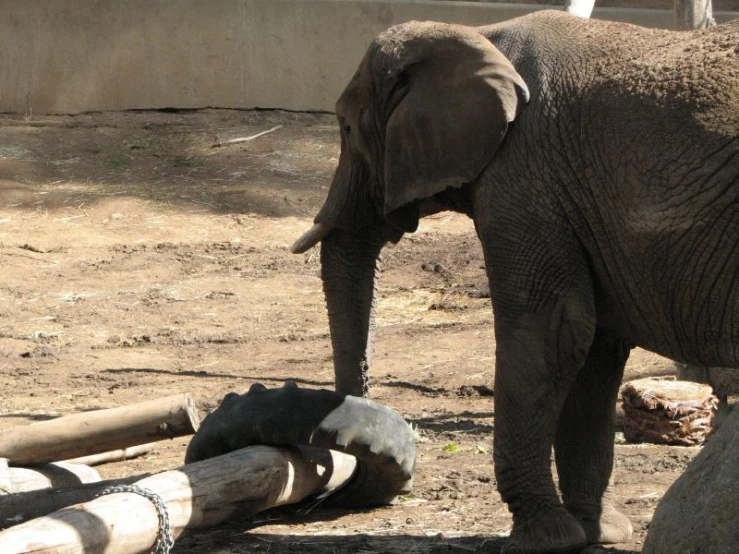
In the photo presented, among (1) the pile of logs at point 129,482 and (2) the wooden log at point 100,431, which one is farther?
(2) the wooden log at point 100,431

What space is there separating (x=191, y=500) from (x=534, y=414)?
1.39 m

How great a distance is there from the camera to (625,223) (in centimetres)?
520

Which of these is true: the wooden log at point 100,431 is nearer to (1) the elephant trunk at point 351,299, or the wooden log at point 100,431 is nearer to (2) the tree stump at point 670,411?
(1) the elephant trunk at point 351,299

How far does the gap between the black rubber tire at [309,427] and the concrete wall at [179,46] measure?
10471 millimetres

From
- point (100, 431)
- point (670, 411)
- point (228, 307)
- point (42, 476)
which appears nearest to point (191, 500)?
point (100, 431)

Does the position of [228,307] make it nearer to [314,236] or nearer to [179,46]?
[314,236]

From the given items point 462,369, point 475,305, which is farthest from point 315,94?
point 462,369

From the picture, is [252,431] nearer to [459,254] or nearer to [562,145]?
[562,145]

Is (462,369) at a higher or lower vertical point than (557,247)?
lower

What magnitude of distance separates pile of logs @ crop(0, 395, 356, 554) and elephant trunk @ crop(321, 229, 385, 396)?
389mm

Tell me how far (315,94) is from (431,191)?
427 inches

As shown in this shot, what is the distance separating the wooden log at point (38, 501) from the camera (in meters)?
5.24

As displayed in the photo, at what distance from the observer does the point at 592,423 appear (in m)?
6.00

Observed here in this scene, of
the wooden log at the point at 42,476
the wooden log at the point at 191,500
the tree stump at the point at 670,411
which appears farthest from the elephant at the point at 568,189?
the wooden log at the point at 42,476
